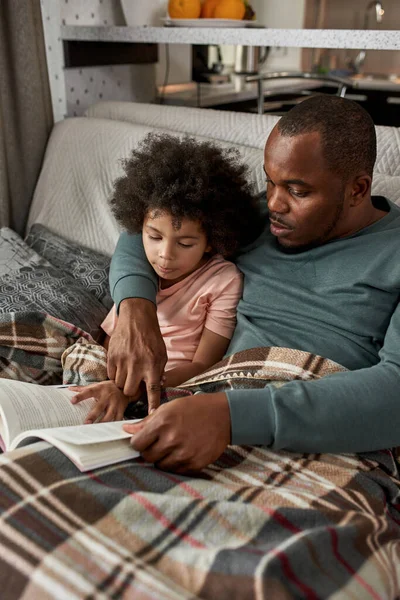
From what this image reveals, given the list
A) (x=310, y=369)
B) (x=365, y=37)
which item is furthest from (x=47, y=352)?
(x=365, y=37)

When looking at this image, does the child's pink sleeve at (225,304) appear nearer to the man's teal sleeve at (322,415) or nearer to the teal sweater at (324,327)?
the teal sweater at (324,327)

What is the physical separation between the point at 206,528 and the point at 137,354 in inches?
18.4

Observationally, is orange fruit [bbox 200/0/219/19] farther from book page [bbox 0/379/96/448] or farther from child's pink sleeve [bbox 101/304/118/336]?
book page [bbox 0/379/96/448]

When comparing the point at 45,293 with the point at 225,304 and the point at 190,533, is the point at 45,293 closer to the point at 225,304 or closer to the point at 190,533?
the point at 225,304

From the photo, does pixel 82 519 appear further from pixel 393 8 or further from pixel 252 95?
pixel 393 8

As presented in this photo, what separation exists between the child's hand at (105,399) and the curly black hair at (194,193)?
0.37 metres

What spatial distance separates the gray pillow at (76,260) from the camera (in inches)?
68.1

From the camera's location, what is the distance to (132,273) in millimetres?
1434

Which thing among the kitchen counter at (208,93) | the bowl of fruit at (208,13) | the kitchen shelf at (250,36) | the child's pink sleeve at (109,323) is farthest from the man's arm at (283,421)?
the kitchen counter at (208,93)

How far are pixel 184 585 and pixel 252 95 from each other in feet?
9.15

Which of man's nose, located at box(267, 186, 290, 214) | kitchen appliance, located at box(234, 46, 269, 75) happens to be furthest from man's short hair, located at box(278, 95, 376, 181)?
kitchen appliance, located at box(234, 46, 269, 75)

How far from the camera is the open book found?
3.10 feet

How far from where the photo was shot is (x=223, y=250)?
1.41 m

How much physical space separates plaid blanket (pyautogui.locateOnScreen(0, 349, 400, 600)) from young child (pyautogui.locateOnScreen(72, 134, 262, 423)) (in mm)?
399
